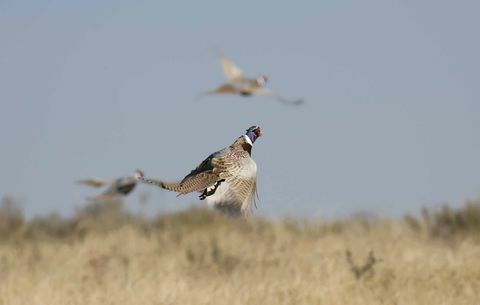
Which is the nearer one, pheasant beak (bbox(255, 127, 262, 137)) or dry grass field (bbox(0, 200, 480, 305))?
pheasant beak (bbox(255, 127, 262, 137))

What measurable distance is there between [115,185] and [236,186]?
1.86 ft

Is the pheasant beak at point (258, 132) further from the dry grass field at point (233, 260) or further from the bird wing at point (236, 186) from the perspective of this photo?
the dry grass field at point (233, 260)

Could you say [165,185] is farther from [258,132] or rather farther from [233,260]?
[233,260]

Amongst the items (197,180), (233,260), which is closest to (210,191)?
(197,180)

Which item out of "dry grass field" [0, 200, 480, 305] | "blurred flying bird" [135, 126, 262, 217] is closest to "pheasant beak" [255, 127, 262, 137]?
"blurred flying bird" [135, 126, 262, 217]

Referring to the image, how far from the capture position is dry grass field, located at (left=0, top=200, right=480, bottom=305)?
27.8 feet

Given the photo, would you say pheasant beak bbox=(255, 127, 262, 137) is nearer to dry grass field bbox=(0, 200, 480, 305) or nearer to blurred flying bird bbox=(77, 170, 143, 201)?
blurred flying bird bbox=(77, 170, 143, 201)

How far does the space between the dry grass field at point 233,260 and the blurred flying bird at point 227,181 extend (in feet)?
12.0

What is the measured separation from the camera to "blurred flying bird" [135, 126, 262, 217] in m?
4.29

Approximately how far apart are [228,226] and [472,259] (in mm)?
6101

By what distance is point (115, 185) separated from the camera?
471 centimetres

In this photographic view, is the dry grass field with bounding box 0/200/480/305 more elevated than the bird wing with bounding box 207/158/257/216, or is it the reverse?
the dry grass field with bounding box 0/200/480/305

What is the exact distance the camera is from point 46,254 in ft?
42.3

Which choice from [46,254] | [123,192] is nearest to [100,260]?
[46,254]
